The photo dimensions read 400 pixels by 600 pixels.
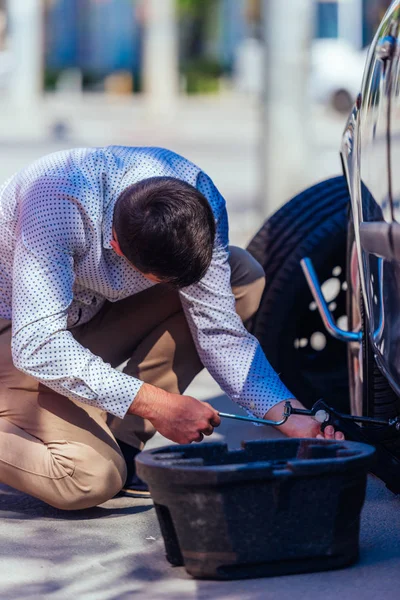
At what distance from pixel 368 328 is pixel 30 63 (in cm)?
2163

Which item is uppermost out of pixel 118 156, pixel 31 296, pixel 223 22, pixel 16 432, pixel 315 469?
pixel 118 156

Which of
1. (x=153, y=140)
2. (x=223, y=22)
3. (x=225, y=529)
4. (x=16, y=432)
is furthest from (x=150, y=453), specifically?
(x=223, y=22)

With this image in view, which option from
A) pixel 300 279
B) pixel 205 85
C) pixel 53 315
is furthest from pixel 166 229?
pixel 205 85

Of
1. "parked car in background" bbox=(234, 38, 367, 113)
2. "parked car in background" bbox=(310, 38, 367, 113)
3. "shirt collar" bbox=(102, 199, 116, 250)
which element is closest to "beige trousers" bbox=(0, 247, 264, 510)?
"shirt collar" bbox=(102, 199, 116, 250)

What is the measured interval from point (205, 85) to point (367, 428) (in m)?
30.1

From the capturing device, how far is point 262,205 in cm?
764

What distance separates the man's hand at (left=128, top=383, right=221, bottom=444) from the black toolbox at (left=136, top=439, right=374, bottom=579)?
17cm

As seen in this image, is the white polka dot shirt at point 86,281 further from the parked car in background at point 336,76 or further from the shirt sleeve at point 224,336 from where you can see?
the parked car in background at point 336,76

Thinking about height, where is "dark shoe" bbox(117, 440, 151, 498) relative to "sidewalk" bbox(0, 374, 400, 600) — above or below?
below

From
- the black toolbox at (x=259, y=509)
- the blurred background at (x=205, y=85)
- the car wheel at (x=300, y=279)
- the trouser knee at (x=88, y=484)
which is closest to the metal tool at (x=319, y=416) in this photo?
the black toolbox at (x=259, y=509)

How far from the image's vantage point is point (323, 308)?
338 cm

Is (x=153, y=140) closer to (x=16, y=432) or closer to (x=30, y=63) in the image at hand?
(x=30, y=63)

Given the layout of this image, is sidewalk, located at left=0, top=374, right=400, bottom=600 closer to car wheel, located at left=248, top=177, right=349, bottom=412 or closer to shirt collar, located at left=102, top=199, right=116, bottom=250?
car wheel, located at left=248, top=177, right=349, bottom=412

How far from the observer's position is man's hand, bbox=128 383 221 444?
8.86 ft
